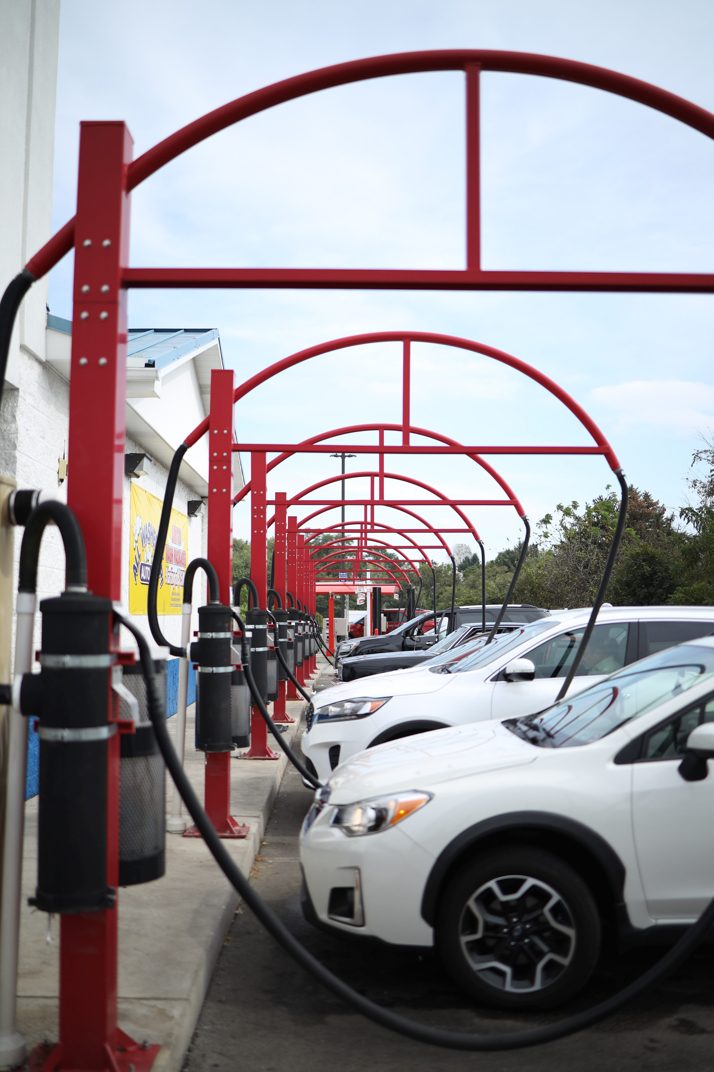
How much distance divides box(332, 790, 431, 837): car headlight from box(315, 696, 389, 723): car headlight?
343 centimetres

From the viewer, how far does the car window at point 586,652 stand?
842 cm

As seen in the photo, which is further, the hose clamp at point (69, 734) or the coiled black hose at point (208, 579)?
the coiled black hose at point (208, 579)

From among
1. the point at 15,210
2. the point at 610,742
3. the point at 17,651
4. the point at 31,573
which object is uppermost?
the point at 15,210

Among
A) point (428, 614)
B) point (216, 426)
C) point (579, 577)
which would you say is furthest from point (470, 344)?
point (579, 577)

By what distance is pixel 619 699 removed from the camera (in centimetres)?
542

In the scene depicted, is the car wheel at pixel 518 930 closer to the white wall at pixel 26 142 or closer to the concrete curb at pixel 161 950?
the concrete curb at pixel 161 950

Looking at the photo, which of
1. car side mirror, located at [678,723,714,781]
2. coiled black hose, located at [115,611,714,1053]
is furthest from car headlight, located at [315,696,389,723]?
coiled black hose, located at [115,611,714,1053]

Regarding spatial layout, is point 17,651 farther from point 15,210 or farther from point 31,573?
point 15,210

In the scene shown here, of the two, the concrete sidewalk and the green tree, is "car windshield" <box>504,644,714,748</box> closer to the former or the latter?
the concrete sidewalk

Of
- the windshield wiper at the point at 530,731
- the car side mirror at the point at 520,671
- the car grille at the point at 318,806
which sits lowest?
the car grille at the point at 318,806

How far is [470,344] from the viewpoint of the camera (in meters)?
8.51

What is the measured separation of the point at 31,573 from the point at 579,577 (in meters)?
31.9

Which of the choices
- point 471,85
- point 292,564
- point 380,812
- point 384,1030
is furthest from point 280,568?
point 471,85

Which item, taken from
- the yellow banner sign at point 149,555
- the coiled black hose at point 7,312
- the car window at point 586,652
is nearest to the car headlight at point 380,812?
the coiled black hose at point 7,312
